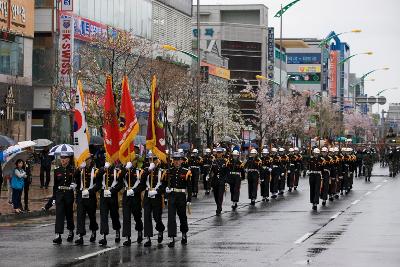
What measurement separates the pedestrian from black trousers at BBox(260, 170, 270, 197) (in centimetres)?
978

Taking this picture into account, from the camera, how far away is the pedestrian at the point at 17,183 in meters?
27.6

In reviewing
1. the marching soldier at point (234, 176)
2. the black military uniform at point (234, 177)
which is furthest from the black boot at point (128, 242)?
the marching soldier at point (234, 176)

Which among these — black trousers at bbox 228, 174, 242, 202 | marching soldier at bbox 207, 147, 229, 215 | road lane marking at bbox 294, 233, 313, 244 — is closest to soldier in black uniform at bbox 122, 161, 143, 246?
road lane marking at bbox 294, 233, 313, 244

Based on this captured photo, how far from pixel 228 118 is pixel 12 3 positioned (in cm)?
2903

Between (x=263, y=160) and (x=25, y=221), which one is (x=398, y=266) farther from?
(x=263, y=160)

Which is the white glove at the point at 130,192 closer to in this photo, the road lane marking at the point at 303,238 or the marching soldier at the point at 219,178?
the road lane marking at the point at 303,238

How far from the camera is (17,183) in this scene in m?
27.8

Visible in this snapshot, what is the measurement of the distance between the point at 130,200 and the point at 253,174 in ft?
45.6

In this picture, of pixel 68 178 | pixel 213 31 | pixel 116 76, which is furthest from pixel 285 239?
pixel 213 31

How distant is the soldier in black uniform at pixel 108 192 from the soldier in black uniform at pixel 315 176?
11.5m

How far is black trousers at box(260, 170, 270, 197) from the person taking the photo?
35094 millimetres

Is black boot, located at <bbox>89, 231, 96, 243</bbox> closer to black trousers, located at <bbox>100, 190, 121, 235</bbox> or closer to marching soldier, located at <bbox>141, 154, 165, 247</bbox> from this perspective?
black trousers, located at <bbox>100, 190, 121, 235</bbox>

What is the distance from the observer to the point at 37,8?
202 ft

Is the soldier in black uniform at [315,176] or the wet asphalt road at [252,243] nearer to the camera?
the wet asphalt road at [252,243]
